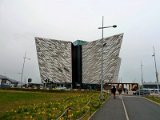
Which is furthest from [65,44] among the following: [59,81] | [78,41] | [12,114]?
[12,114]

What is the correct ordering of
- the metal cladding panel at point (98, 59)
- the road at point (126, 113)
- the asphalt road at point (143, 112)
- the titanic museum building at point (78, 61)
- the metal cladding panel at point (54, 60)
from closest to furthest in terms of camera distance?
the road at point (126, 113) → the asphalt road at point (143, 112) → the metal cladding panel at point (98, 59) → the titanic museum building at point (78, 61) → the metal cladding panel at point (54, 60)

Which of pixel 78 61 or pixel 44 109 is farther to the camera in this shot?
pixel 78 61

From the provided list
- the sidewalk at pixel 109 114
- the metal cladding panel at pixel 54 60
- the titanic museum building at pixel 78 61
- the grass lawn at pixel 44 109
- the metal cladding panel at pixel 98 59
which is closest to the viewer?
the grass lawn at pixel 44 109

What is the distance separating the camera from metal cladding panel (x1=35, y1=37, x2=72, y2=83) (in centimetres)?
12962

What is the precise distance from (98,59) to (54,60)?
19.9 m

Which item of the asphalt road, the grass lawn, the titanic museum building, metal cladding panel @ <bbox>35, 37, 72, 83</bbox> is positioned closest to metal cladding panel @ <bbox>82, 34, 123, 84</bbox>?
the titanic museum building

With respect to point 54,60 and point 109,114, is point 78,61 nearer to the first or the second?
point 54,60

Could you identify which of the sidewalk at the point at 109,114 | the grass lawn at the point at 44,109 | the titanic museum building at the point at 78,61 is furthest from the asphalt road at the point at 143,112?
the titanic museum building at the point at 78,61

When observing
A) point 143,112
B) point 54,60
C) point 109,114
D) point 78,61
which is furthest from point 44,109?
point 78,61

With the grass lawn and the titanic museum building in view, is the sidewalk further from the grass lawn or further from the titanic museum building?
the titanic museum building

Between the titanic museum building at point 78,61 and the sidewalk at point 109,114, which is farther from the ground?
the titanic museum building at point 78,61

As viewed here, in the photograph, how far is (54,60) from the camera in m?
133

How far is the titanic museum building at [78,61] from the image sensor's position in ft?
410

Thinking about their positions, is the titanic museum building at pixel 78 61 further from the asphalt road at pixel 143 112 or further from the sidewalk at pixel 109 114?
the sidewalk at pixel 109 114
